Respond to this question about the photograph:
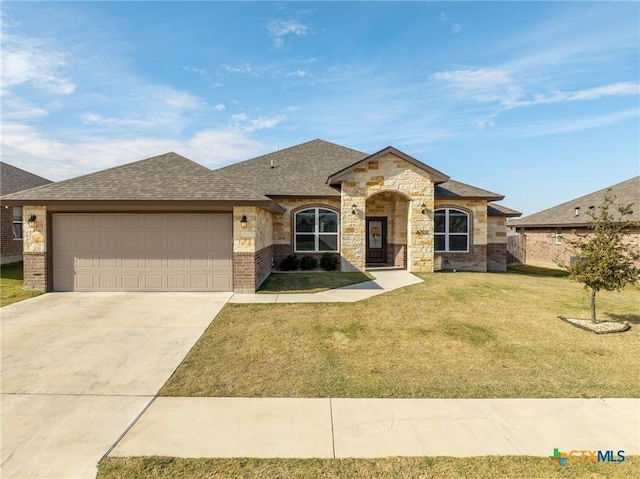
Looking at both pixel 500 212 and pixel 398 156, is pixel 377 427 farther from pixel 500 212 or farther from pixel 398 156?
pixel 500 212

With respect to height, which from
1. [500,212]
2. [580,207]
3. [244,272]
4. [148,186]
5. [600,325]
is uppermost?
[580,207]

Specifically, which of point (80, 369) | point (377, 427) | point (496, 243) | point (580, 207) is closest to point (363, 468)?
point (377, 427)

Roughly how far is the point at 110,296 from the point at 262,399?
7.98 m

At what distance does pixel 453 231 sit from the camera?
1655 centimetres

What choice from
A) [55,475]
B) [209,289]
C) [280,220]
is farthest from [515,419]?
[280,220]

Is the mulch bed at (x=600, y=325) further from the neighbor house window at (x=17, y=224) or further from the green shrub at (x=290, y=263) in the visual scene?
the neighbor house window at (x=17, y=224)

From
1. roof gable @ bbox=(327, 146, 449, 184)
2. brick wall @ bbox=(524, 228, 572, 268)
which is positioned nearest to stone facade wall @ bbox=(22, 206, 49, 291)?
roof gable @ bbox=(327, 146, 449, 184)

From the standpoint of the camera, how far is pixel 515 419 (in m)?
4.00

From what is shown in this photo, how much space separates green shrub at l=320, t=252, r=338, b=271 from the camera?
15289 millimetres

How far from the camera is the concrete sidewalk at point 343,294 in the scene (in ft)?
32.0

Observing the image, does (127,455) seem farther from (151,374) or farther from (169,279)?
(169,279)

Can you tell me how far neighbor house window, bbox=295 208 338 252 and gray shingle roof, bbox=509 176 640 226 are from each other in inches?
558

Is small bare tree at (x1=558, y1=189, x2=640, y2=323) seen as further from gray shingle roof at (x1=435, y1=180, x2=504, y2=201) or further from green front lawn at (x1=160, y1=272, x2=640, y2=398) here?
gray shingle roof at (x1=435, y1=180, x2=504, y2=201)

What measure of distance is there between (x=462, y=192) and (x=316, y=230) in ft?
24.6
